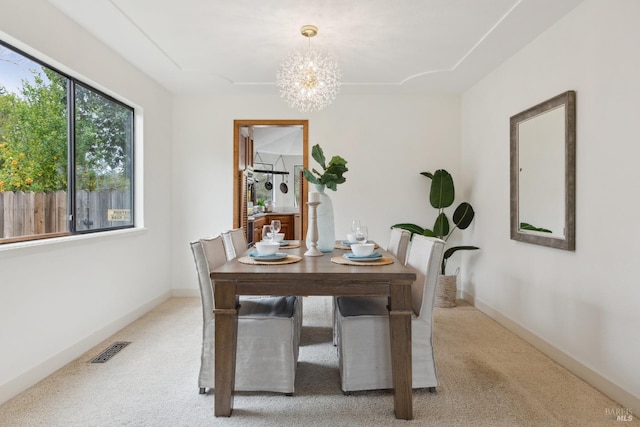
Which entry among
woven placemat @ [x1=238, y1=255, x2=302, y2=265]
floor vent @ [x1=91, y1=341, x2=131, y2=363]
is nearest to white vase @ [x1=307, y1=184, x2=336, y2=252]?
woven placemat @ [x1=238, y1=255, x2=302, y2=265]

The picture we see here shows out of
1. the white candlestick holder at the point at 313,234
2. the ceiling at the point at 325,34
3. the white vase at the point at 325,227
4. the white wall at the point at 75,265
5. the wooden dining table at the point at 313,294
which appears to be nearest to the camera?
the wooden dining table at the point at 313,294

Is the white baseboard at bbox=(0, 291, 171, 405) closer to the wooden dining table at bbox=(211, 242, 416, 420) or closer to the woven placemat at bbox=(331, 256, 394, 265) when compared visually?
the wooden dining table at bbox=(211, 242, 416, 420)

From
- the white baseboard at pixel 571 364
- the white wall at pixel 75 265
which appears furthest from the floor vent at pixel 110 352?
the white baseboard at pixel 571 364

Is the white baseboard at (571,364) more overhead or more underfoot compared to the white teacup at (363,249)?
more underfoot

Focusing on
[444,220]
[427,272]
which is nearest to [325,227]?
[427,272]

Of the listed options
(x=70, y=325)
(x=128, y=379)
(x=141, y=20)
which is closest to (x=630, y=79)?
(x=141, y=20)

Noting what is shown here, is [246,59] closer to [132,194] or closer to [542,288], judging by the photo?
[132,194]

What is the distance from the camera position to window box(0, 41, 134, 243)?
2400 millimetres

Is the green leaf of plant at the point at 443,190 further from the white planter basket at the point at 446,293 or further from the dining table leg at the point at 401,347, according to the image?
the dining table leg at the point at 401,347

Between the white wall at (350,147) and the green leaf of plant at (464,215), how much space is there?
59 cm

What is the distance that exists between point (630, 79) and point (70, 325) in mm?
4055

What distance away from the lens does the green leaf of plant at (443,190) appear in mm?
4535

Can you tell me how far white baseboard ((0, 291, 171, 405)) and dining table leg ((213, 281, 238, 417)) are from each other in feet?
4.24

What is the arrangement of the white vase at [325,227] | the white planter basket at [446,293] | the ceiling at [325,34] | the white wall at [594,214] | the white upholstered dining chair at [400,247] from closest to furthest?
1. the white wall at [594,214]
2. the ceiling at [325,34]
3. the white vase at [325,227]
4. the white upholstered dining chair at [400,247]
5. the white planter basket at [446,293]
